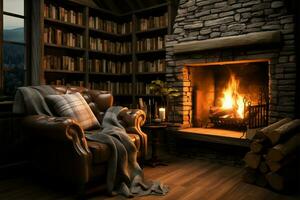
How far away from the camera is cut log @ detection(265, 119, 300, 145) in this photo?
8.55 feet

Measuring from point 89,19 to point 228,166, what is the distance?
3118mm

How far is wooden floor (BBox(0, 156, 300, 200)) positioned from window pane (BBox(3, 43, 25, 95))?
158 cm

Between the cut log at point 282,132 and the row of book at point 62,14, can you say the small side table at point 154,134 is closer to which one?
the cut log at point 282,132

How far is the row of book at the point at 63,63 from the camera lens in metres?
4.01

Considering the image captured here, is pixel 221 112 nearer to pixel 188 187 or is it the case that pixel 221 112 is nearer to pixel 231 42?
pixel 231 42

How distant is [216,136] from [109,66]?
2.36m

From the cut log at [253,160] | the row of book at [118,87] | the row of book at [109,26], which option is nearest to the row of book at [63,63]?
the row of book at [118,87]

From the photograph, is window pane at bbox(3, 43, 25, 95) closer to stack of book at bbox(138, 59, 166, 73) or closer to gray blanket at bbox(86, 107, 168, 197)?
stack of book at bbox(138, 59, 166, 73)

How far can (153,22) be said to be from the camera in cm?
461

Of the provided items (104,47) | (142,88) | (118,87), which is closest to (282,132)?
(142,88)

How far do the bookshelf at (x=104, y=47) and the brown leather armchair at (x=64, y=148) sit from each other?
4.45 feet

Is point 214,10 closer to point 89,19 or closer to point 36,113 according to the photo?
point 89,19

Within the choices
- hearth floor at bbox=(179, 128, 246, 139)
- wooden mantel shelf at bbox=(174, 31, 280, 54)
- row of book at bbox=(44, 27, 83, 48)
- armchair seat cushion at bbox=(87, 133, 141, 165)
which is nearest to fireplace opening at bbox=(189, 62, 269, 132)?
hearth floor at bbox=(179, 128, 246, 139)

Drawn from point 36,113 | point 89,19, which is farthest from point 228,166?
point 89,19
